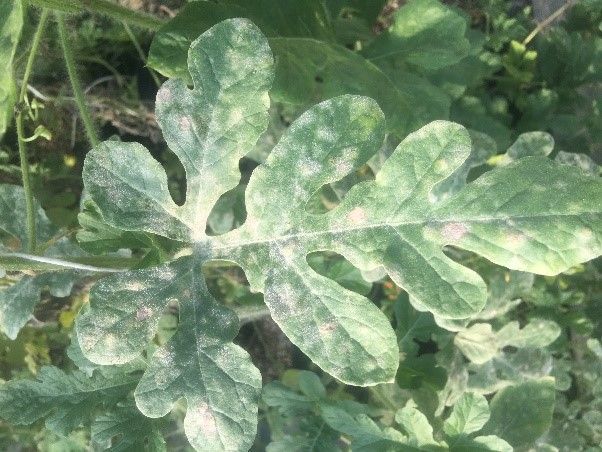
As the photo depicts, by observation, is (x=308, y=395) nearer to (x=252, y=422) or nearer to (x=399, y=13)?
(x=252, y=422)

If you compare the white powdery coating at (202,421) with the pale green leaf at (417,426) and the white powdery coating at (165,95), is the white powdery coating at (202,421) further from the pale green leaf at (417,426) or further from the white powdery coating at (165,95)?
the pale green leaf at (417,426)

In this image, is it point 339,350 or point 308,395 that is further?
point 308,395

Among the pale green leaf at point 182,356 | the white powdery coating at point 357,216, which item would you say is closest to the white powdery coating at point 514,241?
the white powdery coating at point 357,216

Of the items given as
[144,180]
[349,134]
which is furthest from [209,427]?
[349,134]

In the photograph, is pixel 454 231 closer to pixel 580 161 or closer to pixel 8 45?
pixel 8 45

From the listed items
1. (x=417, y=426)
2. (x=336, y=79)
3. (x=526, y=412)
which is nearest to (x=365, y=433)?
(x=417, y=426)

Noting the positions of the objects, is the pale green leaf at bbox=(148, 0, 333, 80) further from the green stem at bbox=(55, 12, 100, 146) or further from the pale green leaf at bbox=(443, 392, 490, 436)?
the pale green leaf at bbox=(443, 392, 490, 436)
